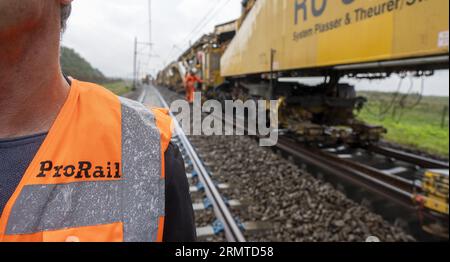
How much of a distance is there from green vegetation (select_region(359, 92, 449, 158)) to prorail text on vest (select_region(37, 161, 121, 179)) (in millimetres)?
5399

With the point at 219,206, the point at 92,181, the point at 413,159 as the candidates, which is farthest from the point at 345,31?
the point at 92,181

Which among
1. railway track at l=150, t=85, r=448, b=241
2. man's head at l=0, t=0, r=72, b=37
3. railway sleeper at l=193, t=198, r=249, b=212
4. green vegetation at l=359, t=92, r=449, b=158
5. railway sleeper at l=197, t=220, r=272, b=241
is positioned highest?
man's head at l=0, t=0, r=72, b=37

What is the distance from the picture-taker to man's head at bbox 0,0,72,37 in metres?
0.81

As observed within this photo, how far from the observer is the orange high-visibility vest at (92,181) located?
84 centimetres

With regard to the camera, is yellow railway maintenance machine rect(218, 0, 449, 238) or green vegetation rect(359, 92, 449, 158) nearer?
yellow railway maintenance machine rect(218, 0, 449, 238)

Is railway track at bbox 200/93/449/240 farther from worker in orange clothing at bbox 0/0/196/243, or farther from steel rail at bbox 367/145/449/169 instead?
worker in orange clothing at bbox 0/0/196/243

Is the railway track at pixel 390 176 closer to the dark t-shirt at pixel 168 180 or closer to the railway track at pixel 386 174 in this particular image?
the railway track at pixel 386 174

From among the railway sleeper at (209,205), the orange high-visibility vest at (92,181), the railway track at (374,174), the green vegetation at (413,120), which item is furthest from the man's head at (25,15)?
the green vegetation at (413,120)

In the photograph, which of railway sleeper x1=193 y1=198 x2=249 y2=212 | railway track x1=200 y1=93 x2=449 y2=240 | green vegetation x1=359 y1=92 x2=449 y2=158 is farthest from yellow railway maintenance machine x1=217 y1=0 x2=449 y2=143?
railway sleeper x1=193 y1=198 x2=249 y2=212

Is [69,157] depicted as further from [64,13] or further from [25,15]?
[64,13]

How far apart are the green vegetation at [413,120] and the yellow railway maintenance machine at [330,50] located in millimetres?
748
